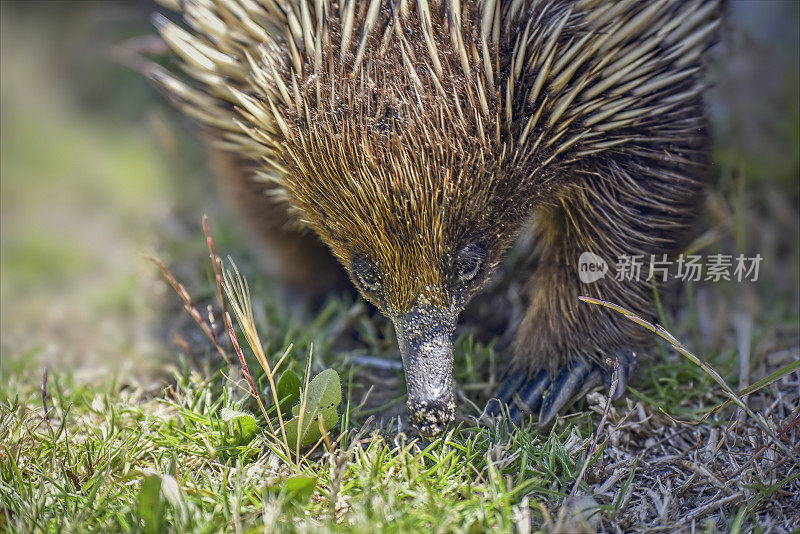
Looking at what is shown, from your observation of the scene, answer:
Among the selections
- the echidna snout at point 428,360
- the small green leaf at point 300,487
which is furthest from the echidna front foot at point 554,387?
the small green leaf at point 300,487

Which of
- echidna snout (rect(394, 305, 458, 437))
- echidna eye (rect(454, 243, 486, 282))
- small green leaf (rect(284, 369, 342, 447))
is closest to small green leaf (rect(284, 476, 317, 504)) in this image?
small green leaf (rect(284, 369, 342, 447))

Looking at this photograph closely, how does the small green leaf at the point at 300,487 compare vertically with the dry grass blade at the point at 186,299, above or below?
below

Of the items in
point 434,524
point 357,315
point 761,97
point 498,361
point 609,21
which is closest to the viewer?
point 434,524

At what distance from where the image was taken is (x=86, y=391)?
210cm

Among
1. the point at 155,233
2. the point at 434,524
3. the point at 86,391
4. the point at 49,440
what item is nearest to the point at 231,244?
the point at 155,233

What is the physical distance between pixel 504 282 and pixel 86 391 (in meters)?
1.47

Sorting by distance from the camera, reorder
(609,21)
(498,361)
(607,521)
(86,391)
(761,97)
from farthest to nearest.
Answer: (761,97)
(498,361)
(86,391)
(609,21)
(607,521)

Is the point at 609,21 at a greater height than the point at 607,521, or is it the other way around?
the point at 609,21

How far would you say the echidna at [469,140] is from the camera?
1.57 m

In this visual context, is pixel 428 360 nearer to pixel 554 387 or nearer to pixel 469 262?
pixel 469 262

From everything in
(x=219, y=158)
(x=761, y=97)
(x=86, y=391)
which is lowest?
(x=86, y=391)

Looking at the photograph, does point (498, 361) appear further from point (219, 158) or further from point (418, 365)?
point (219, 158)

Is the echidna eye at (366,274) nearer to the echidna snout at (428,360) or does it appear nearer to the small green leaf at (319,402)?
the echidna snout at (428,360)

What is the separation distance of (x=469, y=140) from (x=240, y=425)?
91 cm
